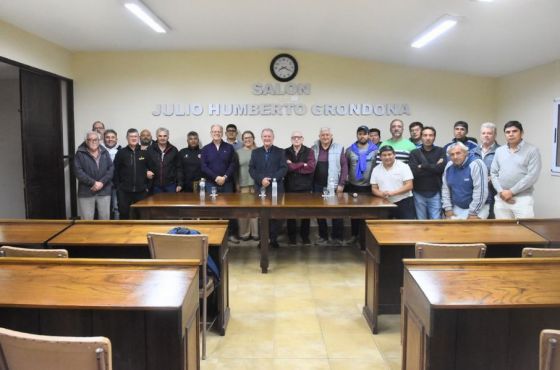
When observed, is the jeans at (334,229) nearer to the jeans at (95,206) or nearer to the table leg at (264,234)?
the table leg at (264,234)

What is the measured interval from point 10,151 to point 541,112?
26.5 feet

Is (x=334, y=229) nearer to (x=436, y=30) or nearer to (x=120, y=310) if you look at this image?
(x=436, y=30)

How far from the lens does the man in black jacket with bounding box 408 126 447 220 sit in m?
4.94

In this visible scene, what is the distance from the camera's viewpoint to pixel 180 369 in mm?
2086

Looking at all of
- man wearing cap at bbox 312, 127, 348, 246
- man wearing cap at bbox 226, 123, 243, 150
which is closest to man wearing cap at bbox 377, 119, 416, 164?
man wearing cap at bbox 312, 127, 348, 246

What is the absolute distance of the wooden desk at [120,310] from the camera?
1.98 metres

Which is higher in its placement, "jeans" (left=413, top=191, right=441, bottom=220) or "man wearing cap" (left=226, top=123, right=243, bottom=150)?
"man wearing cap" (left=226, top=123, right=243, bottom=150)

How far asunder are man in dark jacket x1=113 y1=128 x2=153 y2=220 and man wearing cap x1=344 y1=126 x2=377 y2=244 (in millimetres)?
2706

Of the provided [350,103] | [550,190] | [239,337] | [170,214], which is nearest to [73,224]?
[170,214]

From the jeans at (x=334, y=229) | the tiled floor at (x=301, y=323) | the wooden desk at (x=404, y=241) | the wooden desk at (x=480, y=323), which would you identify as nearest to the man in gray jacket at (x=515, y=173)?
the wooden desk at (x=404, y=241)

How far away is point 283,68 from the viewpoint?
6.99 m

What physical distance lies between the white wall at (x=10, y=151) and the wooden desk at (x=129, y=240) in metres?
4.40

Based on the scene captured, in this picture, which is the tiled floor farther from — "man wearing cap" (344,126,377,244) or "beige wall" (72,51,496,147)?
"beige wall" (72,51,496,147)

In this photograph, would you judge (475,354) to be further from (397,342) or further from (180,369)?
(180,369)
